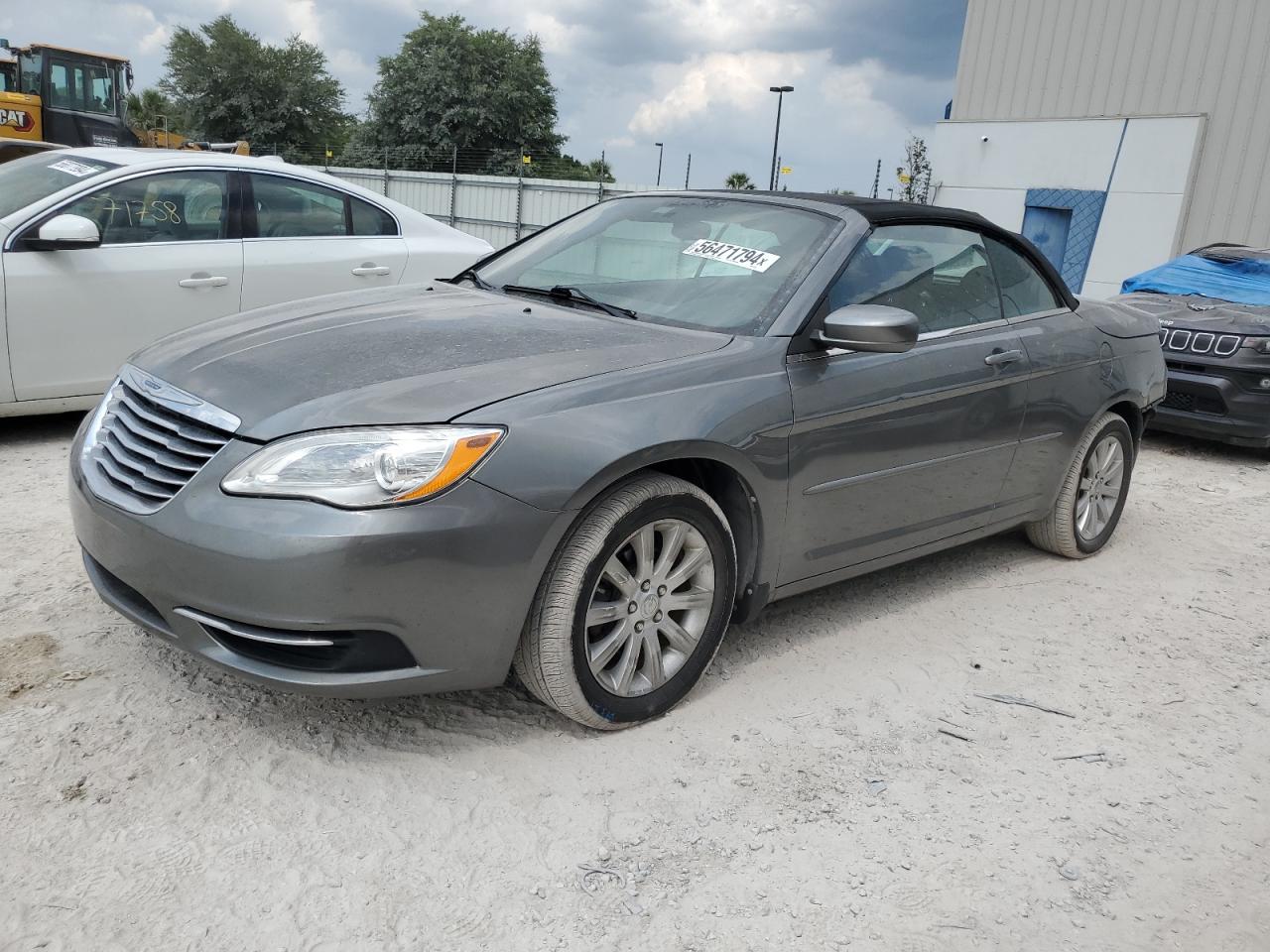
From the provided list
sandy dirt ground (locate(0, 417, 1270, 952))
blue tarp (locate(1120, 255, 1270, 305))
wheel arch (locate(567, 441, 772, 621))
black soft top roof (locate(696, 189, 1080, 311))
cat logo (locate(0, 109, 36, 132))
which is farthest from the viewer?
cat logo (locate(0, 109, 36, 132))

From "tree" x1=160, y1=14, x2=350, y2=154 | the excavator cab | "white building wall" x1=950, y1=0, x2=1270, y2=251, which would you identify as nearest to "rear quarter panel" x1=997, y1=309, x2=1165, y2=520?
"white building wall" x1=950, y1=0, x2=1270, y2=251

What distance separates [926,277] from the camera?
3863 millimetres

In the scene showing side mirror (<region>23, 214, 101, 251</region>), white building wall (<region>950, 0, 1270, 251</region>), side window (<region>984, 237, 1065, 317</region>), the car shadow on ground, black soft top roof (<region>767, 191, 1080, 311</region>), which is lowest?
the car shadow on ground

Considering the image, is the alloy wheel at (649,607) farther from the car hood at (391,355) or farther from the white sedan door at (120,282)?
the white sedan door at (120,282)

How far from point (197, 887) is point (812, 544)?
6.44ft

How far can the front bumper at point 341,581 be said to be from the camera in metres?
2.44

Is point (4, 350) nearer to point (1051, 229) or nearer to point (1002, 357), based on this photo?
point (1002, 357)

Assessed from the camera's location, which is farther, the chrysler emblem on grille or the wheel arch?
the wheel arch

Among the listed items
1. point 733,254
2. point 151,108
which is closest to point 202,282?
point 733,254

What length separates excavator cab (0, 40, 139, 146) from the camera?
59.8 feet

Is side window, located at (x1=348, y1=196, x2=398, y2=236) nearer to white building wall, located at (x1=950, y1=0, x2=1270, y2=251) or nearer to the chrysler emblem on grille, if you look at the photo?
the chrysler emblem on grille

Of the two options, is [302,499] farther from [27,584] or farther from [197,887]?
[27,584]

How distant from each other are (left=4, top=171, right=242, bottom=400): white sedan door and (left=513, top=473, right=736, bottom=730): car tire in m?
3.71

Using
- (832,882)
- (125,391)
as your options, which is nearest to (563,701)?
(832,882)
